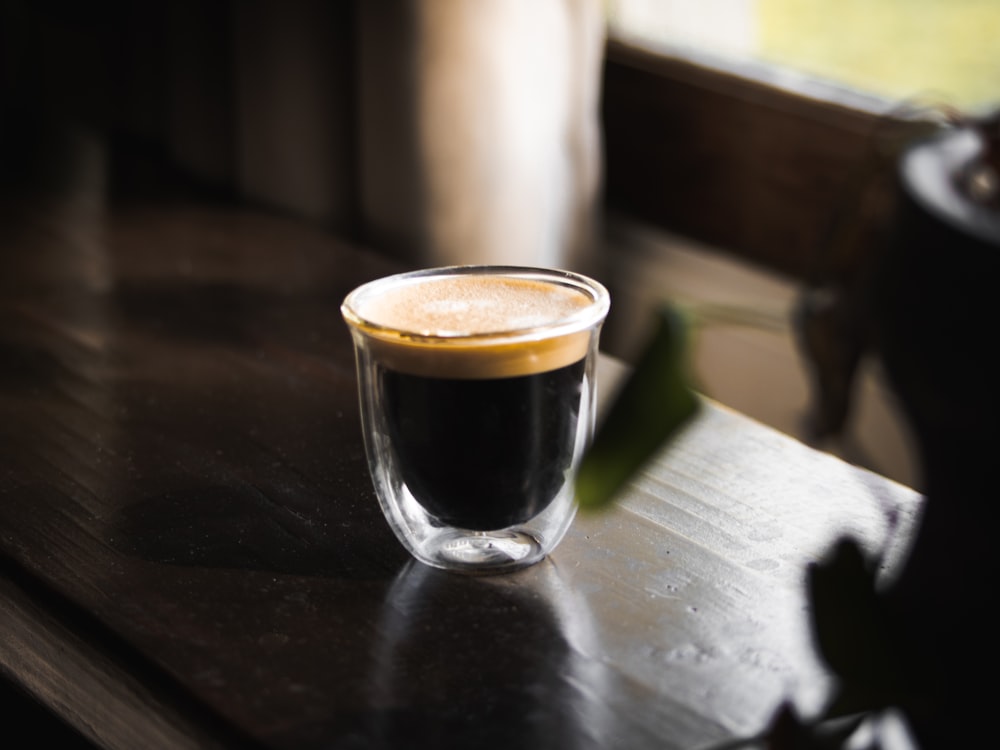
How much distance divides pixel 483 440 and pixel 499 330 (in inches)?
2.4

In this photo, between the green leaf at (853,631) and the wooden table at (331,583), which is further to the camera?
the wooden table at (331,583)

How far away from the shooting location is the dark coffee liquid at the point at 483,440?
0.65 m

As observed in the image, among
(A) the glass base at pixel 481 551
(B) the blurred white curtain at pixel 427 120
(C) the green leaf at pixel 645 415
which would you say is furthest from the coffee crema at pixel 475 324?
(B) the blurred white curtain at pixel 427 120

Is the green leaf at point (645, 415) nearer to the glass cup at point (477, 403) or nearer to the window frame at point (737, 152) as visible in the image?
the glass cup at point (477, 403)

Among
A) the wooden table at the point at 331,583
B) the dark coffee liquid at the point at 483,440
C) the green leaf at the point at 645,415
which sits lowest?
the wooden table at the point at 331,583

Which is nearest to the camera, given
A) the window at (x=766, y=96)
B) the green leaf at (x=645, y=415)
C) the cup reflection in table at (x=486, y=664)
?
the green leaf at (x=645, y=415)

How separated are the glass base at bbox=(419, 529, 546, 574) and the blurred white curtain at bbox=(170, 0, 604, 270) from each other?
2.98ft

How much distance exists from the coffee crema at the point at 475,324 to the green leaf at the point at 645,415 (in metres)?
0.22

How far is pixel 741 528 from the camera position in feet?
2.45

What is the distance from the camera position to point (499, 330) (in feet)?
2.12

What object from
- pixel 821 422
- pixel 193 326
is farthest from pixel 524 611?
pixel 821 422

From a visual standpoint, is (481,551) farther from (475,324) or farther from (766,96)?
(766,96)

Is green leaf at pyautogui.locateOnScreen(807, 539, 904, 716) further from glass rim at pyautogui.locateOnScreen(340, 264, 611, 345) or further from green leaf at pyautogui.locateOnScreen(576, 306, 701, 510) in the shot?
glass rim at pyautogui.locateOnScreen(340, 264, 611, 345)

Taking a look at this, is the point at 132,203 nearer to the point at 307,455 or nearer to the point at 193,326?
the point at 193,326
